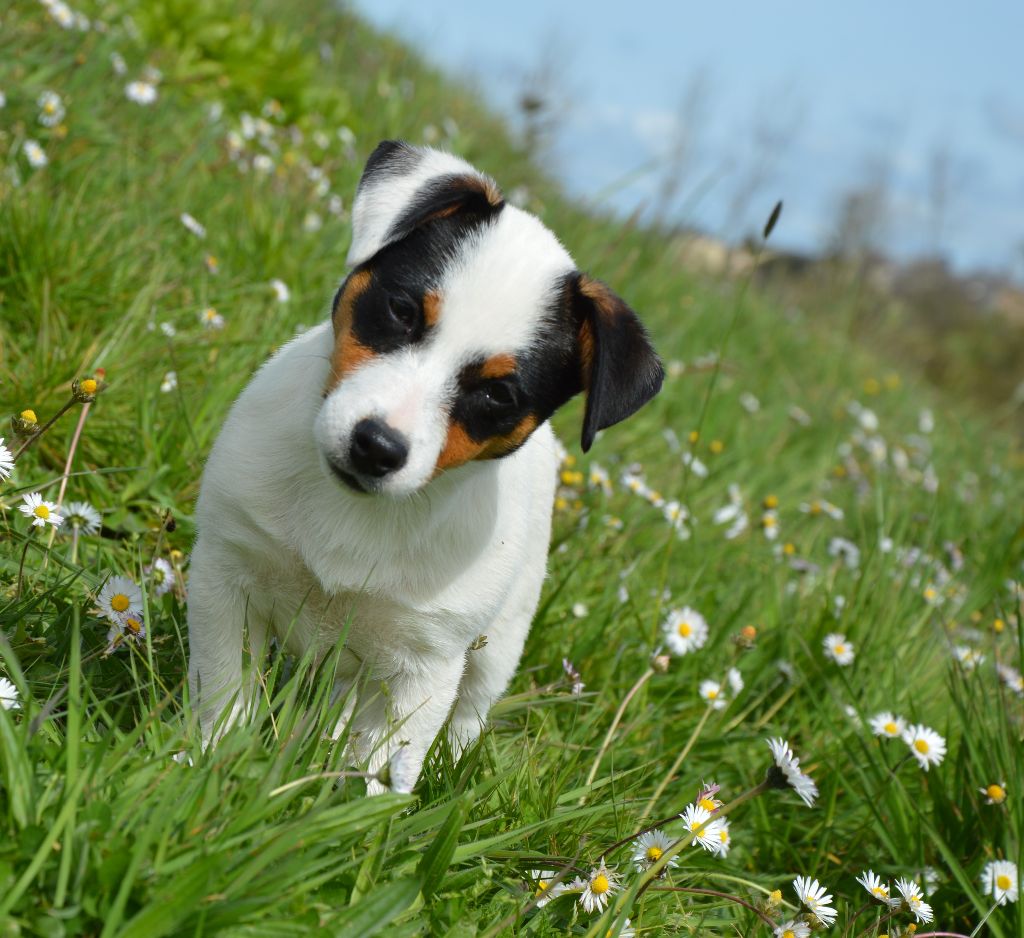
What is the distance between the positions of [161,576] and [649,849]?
5.07 feet

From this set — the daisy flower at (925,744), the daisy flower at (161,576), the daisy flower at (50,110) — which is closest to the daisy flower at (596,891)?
the daisy flower at (925,744)

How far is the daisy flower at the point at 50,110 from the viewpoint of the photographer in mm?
4566

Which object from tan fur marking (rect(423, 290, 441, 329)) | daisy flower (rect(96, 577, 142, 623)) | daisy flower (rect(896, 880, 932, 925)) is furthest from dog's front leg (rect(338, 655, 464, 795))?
daisy flower (rect(896, 880, 932, 925))

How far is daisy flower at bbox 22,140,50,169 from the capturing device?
4438mm

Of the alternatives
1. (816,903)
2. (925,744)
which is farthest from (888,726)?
(816,903)

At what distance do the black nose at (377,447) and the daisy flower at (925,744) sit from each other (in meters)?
1.79

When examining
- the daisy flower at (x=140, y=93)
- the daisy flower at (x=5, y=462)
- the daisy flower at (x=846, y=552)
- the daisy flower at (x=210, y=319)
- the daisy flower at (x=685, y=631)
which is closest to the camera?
the daisy flower at (x=5, y=462)

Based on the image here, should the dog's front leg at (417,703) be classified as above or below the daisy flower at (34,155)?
above

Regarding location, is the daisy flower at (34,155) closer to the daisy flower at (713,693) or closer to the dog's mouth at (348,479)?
the dog's mouth at (348,479)

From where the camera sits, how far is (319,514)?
2695 mm

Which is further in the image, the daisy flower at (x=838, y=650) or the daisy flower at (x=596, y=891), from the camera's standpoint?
the daisy flower at (x=838, y=650)

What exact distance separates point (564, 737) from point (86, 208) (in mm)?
2774

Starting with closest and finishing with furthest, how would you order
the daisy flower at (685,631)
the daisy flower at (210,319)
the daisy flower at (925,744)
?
the daisy flower at (925,744)
the daisy flower at (685,631)
the daisy flower at (210,319)

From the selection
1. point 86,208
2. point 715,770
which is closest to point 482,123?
point 86,208
